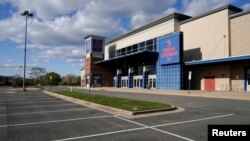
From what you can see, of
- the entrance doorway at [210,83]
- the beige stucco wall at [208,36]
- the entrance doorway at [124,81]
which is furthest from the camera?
the entrance doorway at [124,81]

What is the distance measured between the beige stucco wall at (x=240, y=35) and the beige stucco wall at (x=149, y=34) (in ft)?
36.8

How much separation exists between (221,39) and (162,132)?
28.8 metres

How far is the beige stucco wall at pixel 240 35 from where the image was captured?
30.7 m

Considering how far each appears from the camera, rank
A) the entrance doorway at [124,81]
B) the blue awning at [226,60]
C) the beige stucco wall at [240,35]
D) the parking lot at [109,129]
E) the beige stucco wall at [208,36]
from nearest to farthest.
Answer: the parking lot at [109,129] < the blue awning at [226,60] < the beige stucco wall at [240,35] < the beige stucco wall at [208,36] < the entrance doorway at [124,81]

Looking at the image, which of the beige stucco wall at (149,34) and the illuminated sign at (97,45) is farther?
the illuminated sign at (97,45)

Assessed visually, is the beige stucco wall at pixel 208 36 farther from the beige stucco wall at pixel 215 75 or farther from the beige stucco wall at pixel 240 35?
the beige stucco wall at pixel 215 75

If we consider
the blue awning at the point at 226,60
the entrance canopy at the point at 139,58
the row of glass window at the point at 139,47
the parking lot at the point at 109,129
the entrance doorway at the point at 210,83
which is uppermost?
the row of glass window at the point at 139,47

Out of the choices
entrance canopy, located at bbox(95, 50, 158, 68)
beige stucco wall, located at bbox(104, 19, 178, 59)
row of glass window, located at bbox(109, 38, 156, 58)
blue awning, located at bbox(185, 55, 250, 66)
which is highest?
beige stucco wall, located at bbox(104, 19, 178, 59)

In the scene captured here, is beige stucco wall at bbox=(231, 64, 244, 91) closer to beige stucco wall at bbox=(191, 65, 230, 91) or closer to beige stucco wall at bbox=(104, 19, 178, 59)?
beige stucco wall at bbox=(191, 65, 230, 91)

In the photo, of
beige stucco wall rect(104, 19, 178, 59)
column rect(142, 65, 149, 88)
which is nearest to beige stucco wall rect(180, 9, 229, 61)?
beige stucco wall rect(104, 19, 178, 59)

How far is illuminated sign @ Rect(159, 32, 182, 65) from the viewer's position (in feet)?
125

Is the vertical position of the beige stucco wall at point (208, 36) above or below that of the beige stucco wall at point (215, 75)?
above

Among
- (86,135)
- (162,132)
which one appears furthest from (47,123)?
(162,132)

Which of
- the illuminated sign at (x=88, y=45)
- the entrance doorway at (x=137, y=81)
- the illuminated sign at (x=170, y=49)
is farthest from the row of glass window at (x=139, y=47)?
the illuminated sign at (x=88, y=45)
